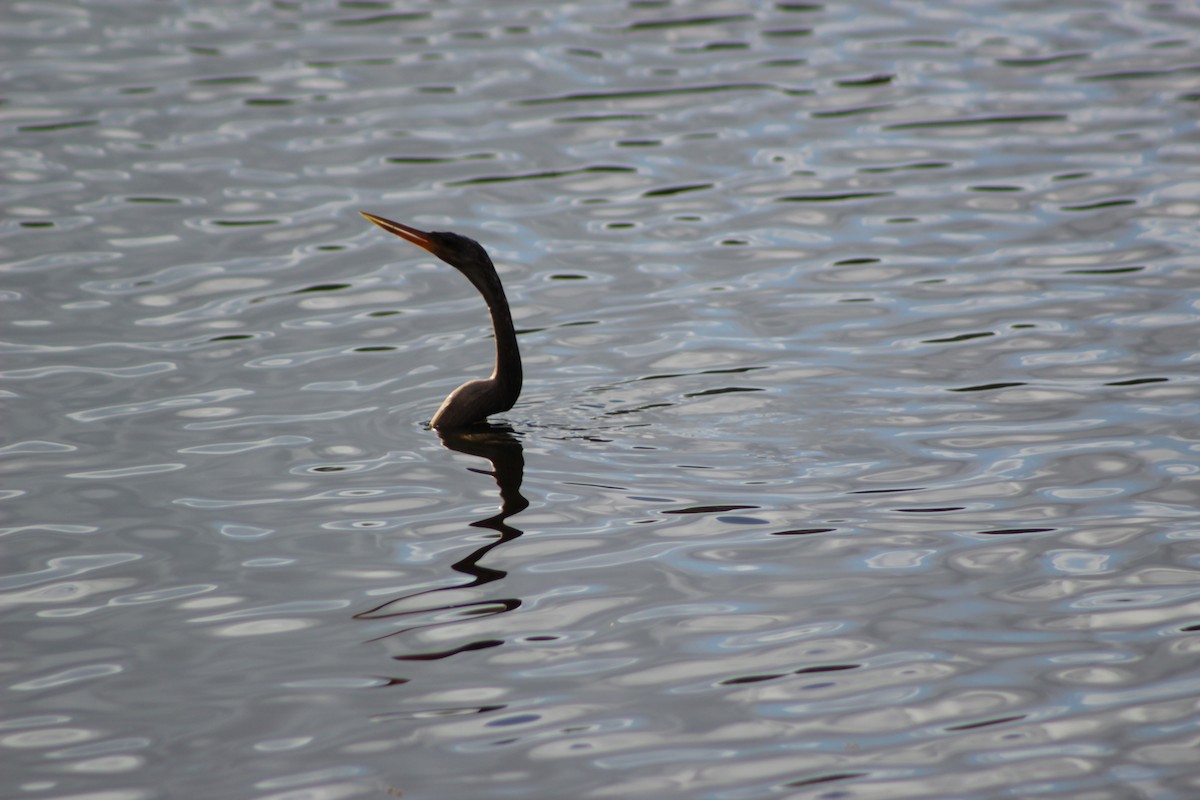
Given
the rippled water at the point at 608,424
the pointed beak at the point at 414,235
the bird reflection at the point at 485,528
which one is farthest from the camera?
the pointed beak at the point at 414,235

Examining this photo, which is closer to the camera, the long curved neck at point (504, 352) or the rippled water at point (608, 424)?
the rippled water at point (608, 424)

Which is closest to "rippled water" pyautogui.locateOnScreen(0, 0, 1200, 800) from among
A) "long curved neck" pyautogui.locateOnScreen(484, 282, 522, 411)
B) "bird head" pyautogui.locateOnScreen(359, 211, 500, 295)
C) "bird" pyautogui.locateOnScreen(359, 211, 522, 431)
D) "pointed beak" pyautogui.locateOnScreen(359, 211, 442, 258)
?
"bird" pyautogui.locateOnScreen(359, 211, 522, 431)

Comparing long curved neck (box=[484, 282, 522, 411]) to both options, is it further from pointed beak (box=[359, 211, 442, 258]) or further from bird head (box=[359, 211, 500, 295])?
pointed beak (box=[359, 211, 442, 258])

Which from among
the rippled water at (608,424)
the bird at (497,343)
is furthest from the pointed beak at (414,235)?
the rippled water at (608,424)

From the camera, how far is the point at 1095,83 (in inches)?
605

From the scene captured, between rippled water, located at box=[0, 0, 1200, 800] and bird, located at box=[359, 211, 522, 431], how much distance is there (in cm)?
21

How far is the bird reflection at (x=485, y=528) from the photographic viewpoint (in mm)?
6547

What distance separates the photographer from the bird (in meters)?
8.52

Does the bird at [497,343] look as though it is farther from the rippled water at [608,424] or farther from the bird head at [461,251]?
the rippled water at [608,424]

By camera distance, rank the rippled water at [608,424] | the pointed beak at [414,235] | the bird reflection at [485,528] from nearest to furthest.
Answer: the rippled water at [608,424] → the bird reflection at [485,528] → the pointed beak at [414,235]

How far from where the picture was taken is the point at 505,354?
8.54 m

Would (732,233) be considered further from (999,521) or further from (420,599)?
(420,599)

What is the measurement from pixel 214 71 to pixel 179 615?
10441 mm

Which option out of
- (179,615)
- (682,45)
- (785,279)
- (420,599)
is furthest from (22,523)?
(682,45)
